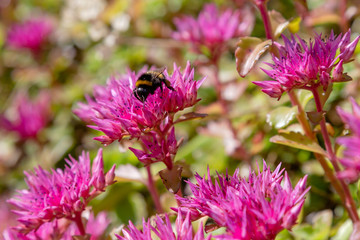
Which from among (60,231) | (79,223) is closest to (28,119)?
(60,231)

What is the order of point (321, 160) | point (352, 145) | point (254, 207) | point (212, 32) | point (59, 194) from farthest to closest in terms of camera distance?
point (212, 32)
point (321, 160)
point (59, 194)
point (254, 207)
point (352, 145)

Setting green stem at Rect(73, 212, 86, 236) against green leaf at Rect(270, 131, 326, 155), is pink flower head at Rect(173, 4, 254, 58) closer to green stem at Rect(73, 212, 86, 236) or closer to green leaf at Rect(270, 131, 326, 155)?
green leaf at Rect(270, 131, 326, 155)

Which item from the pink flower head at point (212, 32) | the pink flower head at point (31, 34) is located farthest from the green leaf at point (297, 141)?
the pink flower head at point (31, 34)

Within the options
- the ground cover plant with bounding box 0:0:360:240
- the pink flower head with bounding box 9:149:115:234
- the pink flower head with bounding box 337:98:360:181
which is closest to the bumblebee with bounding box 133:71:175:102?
the ground cover plant with bounding box 0:0:360:240

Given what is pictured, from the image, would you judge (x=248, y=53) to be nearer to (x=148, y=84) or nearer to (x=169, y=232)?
(x=148, y=84)

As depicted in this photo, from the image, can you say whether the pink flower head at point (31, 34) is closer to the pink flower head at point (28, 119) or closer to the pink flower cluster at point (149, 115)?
the pink flower head at point (28, 119)

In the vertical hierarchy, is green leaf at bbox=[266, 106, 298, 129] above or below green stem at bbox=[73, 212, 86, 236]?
above

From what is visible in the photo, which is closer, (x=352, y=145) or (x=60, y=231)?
(x=352, y=145)
